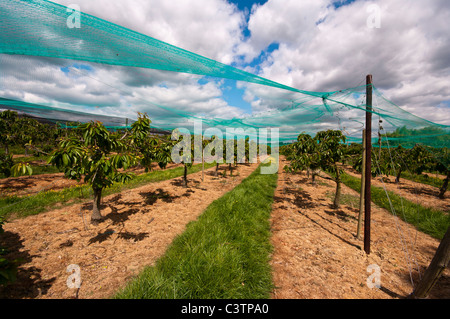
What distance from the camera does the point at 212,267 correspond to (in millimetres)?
2760

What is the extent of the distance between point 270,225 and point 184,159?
4470mm

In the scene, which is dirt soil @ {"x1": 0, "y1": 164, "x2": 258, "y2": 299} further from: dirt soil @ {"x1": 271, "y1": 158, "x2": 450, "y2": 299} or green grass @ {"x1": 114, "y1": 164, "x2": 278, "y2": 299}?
dirt soil @ {"x1": 271, "y1": 158, "x2": 450, "y2": 299}

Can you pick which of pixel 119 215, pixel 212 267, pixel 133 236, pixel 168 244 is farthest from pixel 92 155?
pixel 212 267

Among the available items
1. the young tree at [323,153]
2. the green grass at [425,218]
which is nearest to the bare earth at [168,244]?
the green grass at [425,218]

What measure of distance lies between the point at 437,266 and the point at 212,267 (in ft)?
10.6

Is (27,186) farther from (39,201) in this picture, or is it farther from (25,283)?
(25,283)

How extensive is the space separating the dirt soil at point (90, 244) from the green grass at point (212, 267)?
1.80 ft

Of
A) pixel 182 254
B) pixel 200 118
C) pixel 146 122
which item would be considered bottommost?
pixel 182 254

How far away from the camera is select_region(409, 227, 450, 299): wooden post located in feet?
7.21

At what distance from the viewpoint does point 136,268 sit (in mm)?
3020

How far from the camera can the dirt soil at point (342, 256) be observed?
277 centimetres

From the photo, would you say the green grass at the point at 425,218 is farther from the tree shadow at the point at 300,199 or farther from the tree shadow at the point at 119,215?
the tree shadow at the point at 119,215
